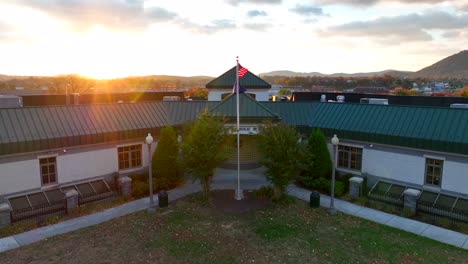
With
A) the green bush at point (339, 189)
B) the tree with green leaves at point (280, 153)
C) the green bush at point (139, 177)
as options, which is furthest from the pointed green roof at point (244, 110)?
the green bush at point (139, 177)

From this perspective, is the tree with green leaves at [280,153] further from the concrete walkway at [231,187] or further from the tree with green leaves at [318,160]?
the tree with green leaves at [318,160]

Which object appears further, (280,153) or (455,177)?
(280,153)

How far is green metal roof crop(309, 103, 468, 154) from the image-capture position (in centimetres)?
1886

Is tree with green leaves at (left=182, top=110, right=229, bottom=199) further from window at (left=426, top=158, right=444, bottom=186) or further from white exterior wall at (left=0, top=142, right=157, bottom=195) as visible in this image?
window at (left=426, top=158, right=444, bottom=186)

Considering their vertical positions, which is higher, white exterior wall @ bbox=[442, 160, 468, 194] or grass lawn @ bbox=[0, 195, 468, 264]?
white exterior wall @ bbox=[442, 160, 468, 194]

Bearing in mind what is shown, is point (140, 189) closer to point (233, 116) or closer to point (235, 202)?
point (235, 202)

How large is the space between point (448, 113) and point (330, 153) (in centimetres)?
777

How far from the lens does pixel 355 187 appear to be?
67.5ft

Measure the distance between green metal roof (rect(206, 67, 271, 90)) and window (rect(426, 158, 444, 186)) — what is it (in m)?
19.8

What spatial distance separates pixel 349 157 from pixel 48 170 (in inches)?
762

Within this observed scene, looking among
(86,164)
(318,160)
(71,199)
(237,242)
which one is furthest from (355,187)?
(86,164)

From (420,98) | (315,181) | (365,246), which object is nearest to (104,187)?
(315,181)

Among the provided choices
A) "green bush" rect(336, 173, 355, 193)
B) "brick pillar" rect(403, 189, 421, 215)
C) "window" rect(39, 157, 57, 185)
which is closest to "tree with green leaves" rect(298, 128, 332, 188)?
"green bush" rect(336, 173, 355, 193)

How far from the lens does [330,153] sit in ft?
80.2
